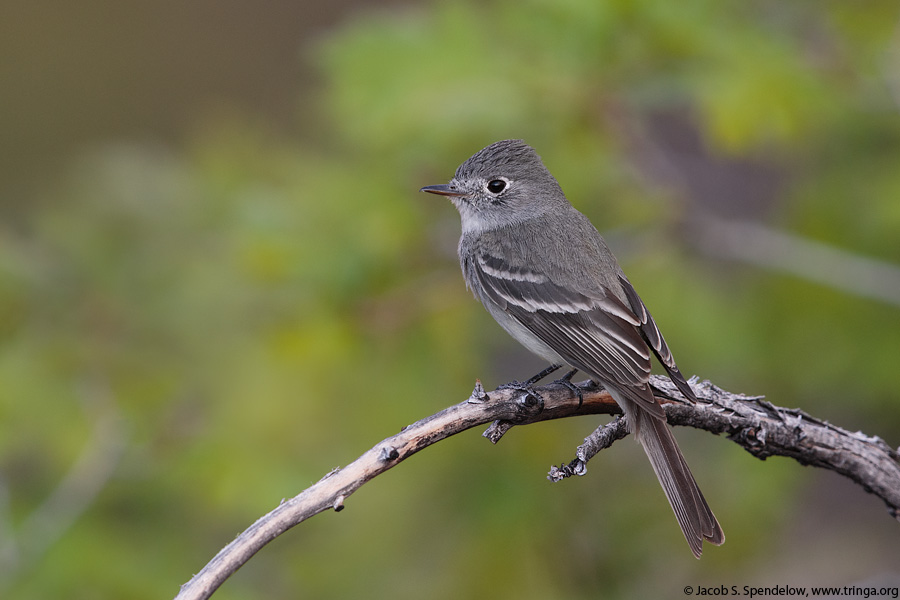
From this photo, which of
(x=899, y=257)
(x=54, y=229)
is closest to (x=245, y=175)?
(x=54, y=229)

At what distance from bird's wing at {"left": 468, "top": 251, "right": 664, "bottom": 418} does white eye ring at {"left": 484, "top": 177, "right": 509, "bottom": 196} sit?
20.0 inches

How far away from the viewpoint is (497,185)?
5.43 m

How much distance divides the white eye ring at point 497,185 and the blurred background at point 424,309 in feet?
1.09

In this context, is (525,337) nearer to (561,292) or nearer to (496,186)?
(561,292)

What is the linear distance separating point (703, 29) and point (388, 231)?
2.18 meters

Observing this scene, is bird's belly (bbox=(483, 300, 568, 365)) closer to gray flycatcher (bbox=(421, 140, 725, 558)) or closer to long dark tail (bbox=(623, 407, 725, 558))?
gray flycatcher (bbox=(421, 140, 725, 558))

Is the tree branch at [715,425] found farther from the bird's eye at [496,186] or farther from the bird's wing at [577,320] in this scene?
the bird's eye at [496,186]

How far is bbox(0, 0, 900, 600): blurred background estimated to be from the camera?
17.4 feet

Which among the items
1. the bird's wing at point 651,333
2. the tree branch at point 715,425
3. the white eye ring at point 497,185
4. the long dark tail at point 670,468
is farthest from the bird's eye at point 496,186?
the long dark tail at point 670,468

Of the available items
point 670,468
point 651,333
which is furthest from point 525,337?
point 670,468

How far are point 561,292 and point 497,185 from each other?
0.98m

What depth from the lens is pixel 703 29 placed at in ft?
17.4

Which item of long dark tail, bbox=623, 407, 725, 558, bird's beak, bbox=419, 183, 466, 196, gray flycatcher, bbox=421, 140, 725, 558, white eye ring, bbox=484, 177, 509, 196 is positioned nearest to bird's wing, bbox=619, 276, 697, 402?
gray flycatcher, bbox=421, 140, 725, 558

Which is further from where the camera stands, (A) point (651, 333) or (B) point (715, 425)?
(A) point (651, 333)
